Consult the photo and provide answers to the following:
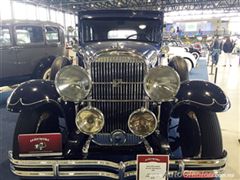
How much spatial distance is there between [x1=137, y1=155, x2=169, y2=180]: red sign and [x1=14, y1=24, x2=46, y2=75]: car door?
5.11 meters

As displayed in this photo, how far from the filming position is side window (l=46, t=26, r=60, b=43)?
21.6 ft

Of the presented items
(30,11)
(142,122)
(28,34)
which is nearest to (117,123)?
(142,122)

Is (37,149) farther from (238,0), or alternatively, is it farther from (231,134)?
(238,0)

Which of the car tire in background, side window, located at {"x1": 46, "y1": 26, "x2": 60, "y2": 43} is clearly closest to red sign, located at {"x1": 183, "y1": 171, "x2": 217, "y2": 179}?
the car tire in background

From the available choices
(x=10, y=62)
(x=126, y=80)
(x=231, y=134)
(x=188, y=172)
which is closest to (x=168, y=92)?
(x=126, y=80)

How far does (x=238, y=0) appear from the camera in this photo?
26281 millimetres

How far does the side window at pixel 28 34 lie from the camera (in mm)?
5887

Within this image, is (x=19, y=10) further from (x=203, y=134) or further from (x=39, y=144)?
(x=203, y=134)

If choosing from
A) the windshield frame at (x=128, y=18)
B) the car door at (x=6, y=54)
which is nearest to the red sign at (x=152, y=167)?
the windshield frame at (x=128, y=18)

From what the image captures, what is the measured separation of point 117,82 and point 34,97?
75 centimetres

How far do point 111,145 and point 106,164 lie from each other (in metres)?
0.32

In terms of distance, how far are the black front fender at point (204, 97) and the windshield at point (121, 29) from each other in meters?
1.26

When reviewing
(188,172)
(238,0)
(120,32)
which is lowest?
(188,172)

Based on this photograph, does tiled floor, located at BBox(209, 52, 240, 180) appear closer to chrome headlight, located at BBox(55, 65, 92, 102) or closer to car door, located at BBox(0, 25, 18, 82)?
chrome headlight, located at BBox(55, 65, 92, 102)
